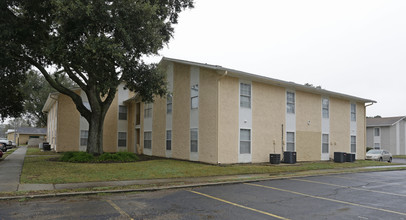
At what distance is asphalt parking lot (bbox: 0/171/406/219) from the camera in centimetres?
686

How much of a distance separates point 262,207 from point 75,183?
6.89 m

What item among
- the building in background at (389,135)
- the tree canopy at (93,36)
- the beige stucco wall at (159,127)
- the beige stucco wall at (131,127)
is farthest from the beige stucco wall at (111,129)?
the building in background at (389,135)

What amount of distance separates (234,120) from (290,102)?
5691 mm

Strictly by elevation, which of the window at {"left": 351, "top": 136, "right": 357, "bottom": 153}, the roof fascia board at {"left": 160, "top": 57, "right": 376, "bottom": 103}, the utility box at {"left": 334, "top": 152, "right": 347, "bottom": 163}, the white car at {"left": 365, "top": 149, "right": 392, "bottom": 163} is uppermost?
the roof fascia board at {"left": 160, "top": 57, "right": 376, "bottom": 103}

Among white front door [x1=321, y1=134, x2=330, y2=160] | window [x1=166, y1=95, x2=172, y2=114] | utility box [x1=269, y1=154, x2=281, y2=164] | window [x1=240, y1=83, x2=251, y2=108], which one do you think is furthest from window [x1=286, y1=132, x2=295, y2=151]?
window [x1=166, y1=95, x2=172, y2=114]

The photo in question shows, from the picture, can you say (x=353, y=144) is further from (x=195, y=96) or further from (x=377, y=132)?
(x=377, y=132)

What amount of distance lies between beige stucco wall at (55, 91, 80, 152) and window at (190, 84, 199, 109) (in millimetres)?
14276

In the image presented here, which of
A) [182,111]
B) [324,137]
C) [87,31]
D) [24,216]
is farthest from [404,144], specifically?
[24,216]

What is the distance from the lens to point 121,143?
30750mm

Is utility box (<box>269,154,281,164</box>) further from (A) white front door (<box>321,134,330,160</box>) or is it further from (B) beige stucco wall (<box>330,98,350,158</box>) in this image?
(B) beige stucco wall (<box>330,98,350,158</box>)

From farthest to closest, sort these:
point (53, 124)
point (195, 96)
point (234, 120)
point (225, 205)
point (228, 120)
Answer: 1. point (53, 124)
2. point (195, 96)
3. point (234, 120)
4. point (228, 120)
5. point (225, 205)

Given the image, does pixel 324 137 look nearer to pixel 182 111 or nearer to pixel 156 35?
pixel 182 111

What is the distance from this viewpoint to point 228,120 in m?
18.0

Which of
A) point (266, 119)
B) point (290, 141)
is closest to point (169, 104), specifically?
point (266, 119)
